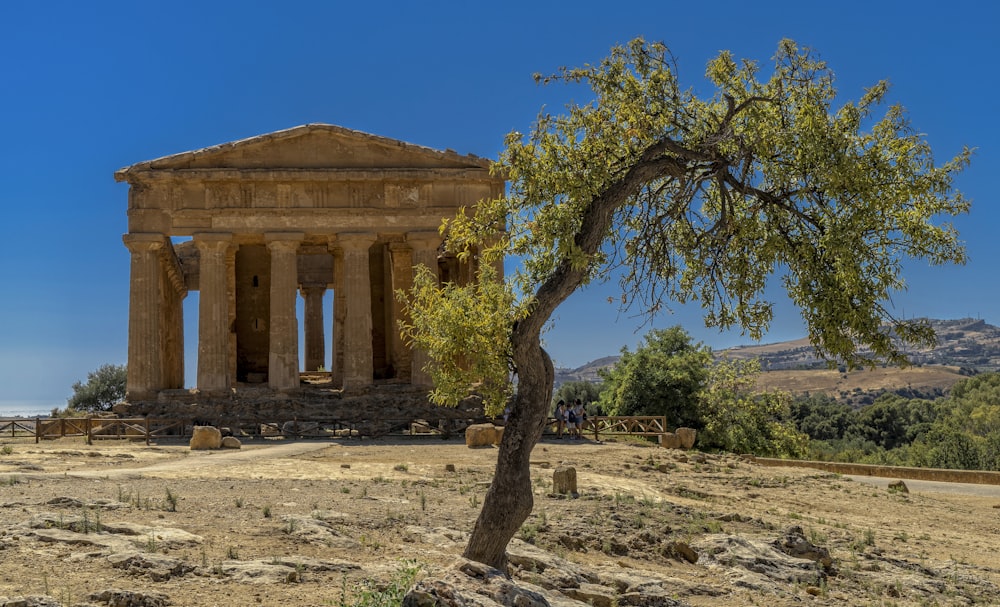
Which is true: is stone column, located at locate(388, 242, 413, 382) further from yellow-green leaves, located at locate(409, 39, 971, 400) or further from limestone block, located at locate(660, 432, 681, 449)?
yellow-green leaves, located at locate(409, 39, 971, 400)

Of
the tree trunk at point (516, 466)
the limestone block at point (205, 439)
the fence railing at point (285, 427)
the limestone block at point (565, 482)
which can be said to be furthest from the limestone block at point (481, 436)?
the tree trunk at point (516, 466)

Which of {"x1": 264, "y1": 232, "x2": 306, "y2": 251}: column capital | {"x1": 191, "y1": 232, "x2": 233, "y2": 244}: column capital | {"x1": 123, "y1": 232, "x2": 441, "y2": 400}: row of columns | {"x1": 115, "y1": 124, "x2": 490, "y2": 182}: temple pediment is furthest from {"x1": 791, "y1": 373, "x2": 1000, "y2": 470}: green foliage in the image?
{"x1": 191, "y1": 232, "x2": 233, "y2": 244}: column capital

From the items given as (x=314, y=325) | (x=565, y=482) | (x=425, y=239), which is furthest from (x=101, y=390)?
(x=565, y=482)

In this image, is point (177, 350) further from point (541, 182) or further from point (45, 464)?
point (541, 182)

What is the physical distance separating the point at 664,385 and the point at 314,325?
72.0ft

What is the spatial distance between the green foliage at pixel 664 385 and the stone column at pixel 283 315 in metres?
14.1

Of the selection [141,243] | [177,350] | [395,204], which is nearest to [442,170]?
[395,204]

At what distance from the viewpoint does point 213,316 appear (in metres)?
39.6

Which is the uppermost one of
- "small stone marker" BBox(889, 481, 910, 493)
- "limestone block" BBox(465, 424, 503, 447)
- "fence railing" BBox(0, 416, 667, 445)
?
"fence railing" BBox(0, 416, 667, 445)

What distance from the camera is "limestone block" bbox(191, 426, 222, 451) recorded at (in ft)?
94.2

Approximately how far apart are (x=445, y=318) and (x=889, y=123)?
16.6 feet

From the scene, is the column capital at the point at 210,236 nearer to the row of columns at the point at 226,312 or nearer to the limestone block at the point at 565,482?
the row of columns at the point at 226,312

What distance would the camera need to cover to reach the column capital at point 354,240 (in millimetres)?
40219

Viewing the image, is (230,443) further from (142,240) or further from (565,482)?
(142,240)
